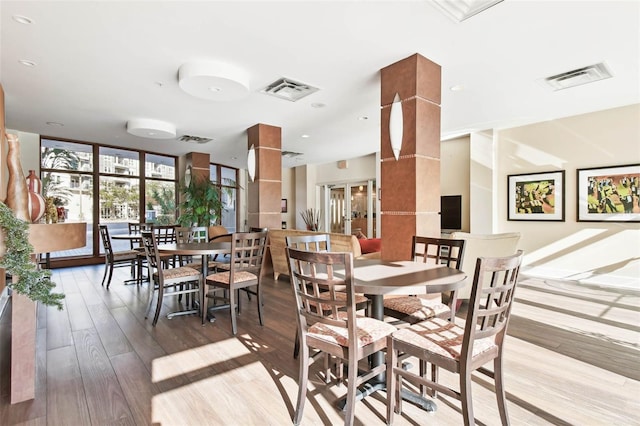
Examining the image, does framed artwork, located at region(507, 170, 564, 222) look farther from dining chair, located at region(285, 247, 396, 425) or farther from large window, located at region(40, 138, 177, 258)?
large window, located at region(40, 138, 177, 258)

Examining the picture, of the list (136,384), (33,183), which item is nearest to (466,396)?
(136,384)

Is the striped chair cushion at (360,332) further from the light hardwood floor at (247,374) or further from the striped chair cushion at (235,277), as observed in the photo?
the striped chair cushion at (235,277)

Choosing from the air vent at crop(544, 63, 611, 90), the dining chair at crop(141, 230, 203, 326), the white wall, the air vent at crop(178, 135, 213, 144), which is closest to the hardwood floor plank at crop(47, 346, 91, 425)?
the dining chair at crop(141, 230, 203, 326)

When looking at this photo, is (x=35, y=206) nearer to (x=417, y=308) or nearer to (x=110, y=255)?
(x=417, y=308)

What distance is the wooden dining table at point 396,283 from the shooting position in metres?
1.61

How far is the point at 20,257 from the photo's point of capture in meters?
1.53

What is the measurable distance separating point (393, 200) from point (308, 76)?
1.72 metres

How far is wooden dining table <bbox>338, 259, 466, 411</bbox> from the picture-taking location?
1.61 m

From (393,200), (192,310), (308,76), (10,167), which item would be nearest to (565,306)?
(393,200)

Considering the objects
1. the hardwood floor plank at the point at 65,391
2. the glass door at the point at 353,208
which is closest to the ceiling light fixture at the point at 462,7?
the hardwood floor plank at the point at 65,391

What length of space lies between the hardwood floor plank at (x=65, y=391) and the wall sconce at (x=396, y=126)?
3055 millimetres

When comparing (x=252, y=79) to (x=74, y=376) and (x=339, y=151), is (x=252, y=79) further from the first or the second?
(x=339, y=151)

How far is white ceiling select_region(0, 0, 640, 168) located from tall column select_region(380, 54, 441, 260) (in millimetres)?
186

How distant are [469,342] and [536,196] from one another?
538cm
